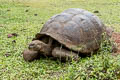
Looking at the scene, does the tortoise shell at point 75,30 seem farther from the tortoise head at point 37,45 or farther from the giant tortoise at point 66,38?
the tortoise head at point 37,45

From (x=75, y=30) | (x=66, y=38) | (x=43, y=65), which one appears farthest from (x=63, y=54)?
(x=75, y=30)

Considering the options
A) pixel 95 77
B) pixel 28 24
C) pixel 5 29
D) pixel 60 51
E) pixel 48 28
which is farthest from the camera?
pixel 28 24

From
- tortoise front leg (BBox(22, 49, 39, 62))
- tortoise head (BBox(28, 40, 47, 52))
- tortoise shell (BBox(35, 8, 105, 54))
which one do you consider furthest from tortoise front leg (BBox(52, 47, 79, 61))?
tortoise front leg (BBox(22, 49, 39, 62))

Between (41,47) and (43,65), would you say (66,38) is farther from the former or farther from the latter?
(43,65)

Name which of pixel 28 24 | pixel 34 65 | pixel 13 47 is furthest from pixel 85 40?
pixel 28 24

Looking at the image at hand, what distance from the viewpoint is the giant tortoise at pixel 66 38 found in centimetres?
420

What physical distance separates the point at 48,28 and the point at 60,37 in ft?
1.24

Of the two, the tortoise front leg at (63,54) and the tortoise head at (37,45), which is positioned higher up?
the tortoise head at (37,45)

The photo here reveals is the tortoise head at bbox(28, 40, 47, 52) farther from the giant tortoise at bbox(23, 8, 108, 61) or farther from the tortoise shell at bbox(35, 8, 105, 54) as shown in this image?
the tortoise shell at bbox(35, 8, 105, 54)

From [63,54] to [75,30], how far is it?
0.53 metres

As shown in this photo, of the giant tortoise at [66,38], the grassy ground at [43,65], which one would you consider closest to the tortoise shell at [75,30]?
the giant tortoise at [66,38]

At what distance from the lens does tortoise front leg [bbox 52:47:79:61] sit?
412 centimetres

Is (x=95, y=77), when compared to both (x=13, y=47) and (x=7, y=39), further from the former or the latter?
(x=7, y=39)

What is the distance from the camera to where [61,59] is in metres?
4.27
